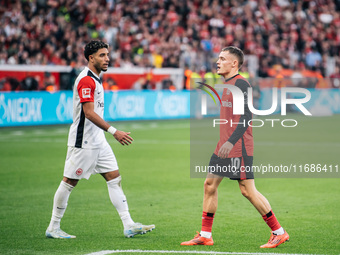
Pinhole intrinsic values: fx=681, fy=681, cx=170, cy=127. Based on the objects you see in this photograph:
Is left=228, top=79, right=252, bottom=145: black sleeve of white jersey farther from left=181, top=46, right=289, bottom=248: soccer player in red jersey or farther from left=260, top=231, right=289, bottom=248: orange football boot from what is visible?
left=260, top=231, right=289, bottom=248: orange football boot

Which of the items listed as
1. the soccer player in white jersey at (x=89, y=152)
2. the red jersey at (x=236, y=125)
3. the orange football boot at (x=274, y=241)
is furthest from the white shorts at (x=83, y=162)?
the orange football boot at (x=274, y=241)

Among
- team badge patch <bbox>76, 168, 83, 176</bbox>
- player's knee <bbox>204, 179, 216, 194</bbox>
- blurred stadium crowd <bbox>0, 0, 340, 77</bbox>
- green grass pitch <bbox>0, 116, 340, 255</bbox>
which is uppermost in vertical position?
blurred stadium crowd <bbox>0, 0, 340, 77</bbox>

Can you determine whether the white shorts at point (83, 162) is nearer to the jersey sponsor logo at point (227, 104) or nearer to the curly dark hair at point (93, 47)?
the curly dark hair at point (93, 47)

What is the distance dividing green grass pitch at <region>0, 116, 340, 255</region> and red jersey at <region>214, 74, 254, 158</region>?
0.99 meters

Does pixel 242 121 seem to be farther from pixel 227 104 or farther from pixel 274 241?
pixel 274 241

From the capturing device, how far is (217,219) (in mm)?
8492

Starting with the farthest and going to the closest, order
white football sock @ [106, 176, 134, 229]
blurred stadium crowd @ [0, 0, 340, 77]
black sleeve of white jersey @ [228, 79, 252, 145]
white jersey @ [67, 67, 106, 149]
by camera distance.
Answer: blurred stadium crowd @ [0, 0, 340, 77], white football sock @ [106, 176, 134, 229], white jersey @ [67, 67, 106, 149], black sleeve of white jersey @ [228, 79, 252, 145]

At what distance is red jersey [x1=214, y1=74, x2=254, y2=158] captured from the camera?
6551 millimetres

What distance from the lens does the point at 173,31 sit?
31375mm

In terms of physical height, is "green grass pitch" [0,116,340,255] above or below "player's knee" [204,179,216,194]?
below

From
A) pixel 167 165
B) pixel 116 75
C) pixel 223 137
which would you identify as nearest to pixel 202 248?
pixel 223 137

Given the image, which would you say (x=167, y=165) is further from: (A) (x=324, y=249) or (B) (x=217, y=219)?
(A) (x=324, y=249)

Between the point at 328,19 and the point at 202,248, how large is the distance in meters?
36.0

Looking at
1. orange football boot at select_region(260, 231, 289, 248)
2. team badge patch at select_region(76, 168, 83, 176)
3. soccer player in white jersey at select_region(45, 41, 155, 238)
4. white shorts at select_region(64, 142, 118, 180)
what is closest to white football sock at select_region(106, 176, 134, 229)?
soccer player in white jersey at select_region(45, 41, 155, 238)
